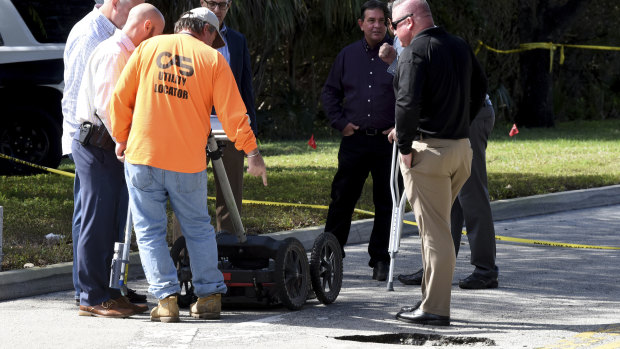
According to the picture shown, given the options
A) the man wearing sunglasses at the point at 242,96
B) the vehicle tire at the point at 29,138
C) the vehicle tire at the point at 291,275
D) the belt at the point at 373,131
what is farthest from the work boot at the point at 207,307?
the vehicle tire at the point at 29,138

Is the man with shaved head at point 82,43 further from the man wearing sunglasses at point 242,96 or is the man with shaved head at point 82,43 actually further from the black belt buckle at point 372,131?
the black belt buckle at point 372,131

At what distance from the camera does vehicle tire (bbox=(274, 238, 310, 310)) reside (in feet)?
21.1

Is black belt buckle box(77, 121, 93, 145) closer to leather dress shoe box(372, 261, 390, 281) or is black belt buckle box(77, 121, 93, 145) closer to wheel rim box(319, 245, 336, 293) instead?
wheel rim box(319, 245, 336, 293)

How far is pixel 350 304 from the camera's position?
6.92m

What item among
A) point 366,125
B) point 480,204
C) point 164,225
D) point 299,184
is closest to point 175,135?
point 164,225

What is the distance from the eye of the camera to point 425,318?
20.4ft

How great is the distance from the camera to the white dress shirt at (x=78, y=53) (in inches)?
259

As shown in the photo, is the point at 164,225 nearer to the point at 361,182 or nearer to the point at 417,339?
the point at 417,339

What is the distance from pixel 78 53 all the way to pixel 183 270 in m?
1.51

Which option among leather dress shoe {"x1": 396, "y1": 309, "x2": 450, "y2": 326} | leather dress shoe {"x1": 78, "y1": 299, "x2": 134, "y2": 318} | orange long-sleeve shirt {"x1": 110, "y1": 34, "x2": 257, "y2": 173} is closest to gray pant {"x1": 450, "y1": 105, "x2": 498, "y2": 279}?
leather dress shoe {"x1": 396, "y1": 309, "x2": 450, "y2": 326}

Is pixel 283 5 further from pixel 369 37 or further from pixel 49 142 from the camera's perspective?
pixel 369 37

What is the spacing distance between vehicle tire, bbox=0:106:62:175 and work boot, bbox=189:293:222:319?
7.90 m

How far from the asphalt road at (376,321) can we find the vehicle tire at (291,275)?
0.35 feet

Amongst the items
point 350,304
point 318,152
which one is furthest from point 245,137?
point 318,152
